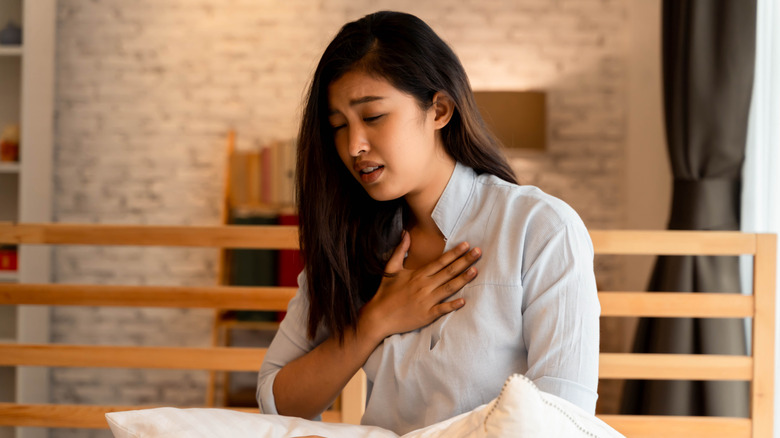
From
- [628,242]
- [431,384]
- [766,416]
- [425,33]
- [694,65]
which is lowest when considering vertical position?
[766,416]

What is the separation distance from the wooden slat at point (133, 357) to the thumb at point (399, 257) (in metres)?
0.76

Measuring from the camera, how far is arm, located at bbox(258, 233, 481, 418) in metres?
1.24

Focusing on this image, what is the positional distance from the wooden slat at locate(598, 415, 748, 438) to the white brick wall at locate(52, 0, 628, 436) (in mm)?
2159

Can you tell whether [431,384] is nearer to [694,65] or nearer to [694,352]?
[694,352]

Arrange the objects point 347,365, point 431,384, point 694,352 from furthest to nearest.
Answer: point 694,352
point 347,365
point 431,384

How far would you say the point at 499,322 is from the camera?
→ 1173 mm

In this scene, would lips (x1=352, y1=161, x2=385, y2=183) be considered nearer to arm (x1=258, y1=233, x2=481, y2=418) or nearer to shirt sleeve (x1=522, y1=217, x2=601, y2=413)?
arm (x1=258, y1=233, x2=481, y2=418)

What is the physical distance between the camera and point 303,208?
1408 millimetres

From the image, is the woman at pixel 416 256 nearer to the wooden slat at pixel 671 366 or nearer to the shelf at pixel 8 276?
the wooden slat at pixel 671 366

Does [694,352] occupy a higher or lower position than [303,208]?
lower

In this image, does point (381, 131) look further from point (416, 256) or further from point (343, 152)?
point (416, 256)

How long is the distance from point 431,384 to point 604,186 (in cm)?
310

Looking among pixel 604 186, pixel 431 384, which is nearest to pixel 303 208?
pixel 431 384

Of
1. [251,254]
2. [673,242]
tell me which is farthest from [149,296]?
[251,254]
